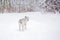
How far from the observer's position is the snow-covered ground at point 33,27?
1238 mm

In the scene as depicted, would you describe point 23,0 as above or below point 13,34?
above

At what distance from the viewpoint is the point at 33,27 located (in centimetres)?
127

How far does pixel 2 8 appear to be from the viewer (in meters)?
1.24

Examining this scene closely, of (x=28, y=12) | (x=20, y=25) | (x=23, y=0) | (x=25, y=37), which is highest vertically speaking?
(x=23, y=0)

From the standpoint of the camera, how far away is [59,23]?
129 cm

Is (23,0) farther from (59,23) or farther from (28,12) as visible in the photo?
(59,23)

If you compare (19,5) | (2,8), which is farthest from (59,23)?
(2,8)

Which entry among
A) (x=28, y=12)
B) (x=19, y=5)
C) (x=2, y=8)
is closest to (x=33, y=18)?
(x=28, y=12)

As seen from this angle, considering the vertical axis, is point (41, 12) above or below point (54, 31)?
above

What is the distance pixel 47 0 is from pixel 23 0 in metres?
0.24

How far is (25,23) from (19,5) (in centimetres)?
19

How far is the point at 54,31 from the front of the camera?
128 cm

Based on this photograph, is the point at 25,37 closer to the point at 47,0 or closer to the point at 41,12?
the point at 41,12

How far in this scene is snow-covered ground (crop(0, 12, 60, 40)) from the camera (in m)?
1.24
